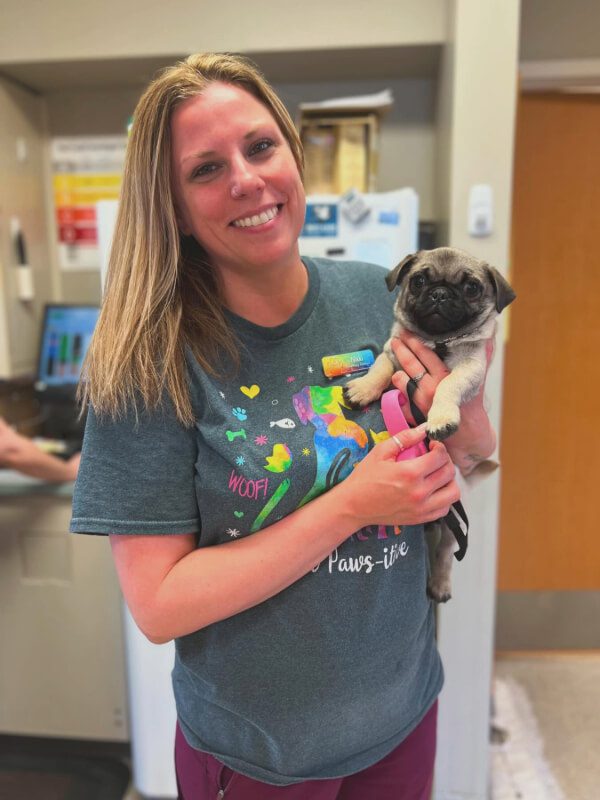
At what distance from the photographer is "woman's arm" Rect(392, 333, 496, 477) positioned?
2.78 feet

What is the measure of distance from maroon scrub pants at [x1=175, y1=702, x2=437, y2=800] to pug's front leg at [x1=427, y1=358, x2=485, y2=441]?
1.66 ft

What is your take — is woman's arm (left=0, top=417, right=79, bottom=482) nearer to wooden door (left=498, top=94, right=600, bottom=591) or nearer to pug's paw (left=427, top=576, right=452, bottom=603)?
pug's paw (left=427, top=576, right=452, bottom=603)

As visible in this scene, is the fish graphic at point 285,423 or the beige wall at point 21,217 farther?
the beige wall at point 21,217

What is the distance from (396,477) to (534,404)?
80.0 inches

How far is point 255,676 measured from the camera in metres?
0.80

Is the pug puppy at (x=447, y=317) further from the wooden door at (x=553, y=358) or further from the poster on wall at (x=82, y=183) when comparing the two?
the poster on wall at (x=82, y=183)

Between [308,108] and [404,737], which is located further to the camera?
[308,108]

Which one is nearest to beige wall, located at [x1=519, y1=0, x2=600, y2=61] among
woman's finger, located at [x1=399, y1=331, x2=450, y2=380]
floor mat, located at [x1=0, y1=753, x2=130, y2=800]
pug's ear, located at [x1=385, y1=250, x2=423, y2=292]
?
pug's ear, located at [x1=385, y1=250, x2=423, y2=292]

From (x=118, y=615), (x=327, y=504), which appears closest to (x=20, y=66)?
(x=118, y=615)

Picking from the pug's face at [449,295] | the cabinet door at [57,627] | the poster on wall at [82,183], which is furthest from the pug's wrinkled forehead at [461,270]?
the poster on wall at [82,183]

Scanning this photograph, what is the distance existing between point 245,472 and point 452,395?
30cm

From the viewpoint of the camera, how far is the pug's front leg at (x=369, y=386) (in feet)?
2.74

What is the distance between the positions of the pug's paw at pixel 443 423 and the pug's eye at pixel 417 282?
0.19m

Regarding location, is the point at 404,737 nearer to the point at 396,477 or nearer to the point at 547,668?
the point at 396,477
